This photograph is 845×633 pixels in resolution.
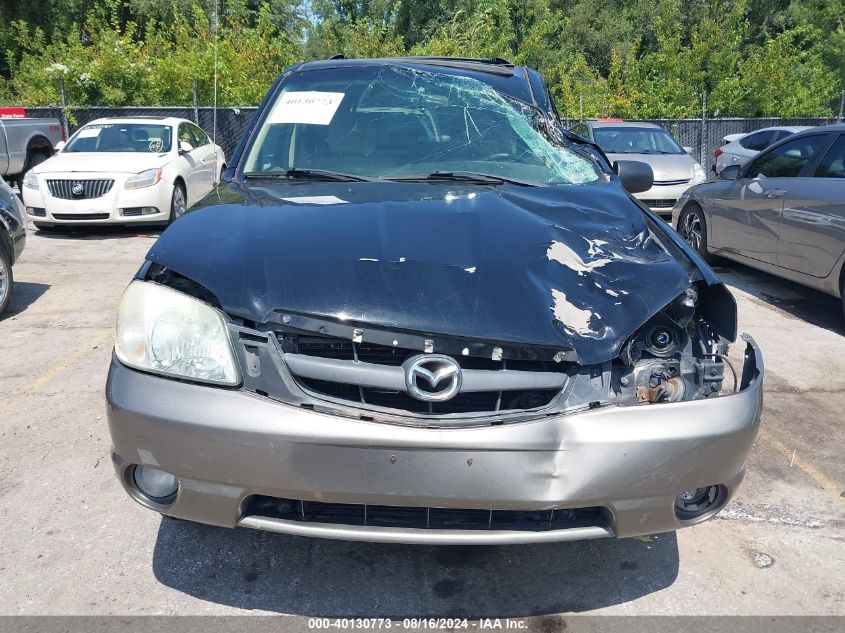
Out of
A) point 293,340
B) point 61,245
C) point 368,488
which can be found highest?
point 293,340

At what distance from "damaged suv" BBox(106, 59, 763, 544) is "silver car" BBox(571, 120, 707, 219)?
29.2 feet

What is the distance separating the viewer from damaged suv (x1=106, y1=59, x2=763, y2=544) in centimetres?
206

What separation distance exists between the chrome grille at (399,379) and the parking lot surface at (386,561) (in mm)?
787

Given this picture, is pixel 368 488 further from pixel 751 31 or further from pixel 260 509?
pixel 751 31

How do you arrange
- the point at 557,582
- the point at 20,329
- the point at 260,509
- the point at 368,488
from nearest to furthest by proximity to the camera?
1. the point at 368,488
2. the point at 260,509
3. the point at 557,582
4. the point at 20,329

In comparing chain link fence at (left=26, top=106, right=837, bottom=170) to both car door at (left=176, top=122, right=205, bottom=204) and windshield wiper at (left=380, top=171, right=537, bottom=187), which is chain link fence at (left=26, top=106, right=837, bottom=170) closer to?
car door at (left=176, top=122, right=205, bottom=204)

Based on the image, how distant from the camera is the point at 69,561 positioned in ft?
8.83

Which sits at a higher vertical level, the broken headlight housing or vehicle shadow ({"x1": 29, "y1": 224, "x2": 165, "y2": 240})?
the broken headlight housing

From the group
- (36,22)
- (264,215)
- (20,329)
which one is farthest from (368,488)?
(36,22)

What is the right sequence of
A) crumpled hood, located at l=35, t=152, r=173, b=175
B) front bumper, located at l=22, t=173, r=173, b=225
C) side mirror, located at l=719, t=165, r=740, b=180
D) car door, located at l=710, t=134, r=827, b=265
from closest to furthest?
car door, located at l=710, t=134, r=827, b=265, side mirror, located at l=719, t=165, r=740, b=180, front bumper, located at l=22, t=173, r=173, b=225, crumpled hood, located at l=35, t=152, r=173, b=175

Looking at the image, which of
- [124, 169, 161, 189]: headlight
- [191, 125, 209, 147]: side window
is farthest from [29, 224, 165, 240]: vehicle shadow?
[191, 125, 209, 147]: side window

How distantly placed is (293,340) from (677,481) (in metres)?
1.18

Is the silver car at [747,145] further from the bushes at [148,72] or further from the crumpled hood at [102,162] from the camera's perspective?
the bushes at [148,72]

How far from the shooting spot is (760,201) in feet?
21.7
